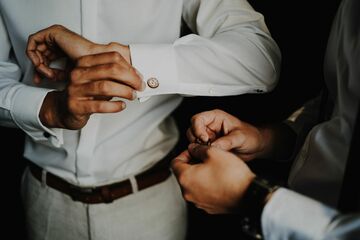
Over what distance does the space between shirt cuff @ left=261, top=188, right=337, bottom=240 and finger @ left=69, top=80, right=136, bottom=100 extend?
460mm

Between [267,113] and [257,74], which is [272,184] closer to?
[257,74]

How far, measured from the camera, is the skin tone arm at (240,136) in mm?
1178

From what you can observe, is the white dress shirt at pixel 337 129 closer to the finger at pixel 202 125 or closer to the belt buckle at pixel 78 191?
the finger at pixel 202 125

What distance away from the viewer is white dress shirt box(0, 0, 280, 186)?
1.23 metres

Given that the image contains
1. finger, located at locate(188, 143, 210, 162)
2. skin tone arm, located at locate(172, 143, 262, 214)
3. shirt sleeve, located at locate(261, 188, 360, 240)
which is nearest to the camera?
shirt sleeve, located at locate(261, 188, 360, 240)

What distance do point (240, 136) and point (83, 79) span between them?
0.51 meters

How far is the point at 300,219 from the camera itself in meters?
0.82

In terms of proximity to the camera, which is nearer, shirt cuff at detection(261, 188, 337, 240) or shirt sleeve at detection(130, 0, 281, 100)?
shirt cuff at detection(261, 188, 337, 240)

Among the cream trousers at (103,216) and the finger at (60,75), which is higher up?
the finger at (60,75)

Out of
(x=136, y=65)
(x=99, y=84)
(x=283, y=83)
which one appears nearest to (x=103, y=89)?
(x=99, y=84)

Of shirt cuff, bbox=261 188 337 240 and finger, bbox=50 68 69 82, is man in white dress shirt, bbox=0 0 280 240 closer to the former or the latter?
finger, bbox=50 68 69 82

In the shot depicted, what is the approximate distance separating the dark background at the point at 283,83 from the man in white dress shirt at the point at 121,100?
0.32 metres

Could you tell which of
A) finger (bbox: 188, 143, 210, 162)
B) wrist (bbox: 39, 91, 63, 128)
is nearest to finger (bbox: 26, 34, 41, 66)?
wrist (bbox: 39, 91, 63, 128)

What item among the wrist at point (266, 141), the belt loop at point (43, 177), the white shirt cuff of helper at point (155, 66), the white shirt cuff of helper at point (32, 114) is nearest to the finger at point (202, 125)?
the white shirt cuff of helper at point (155, 66)
